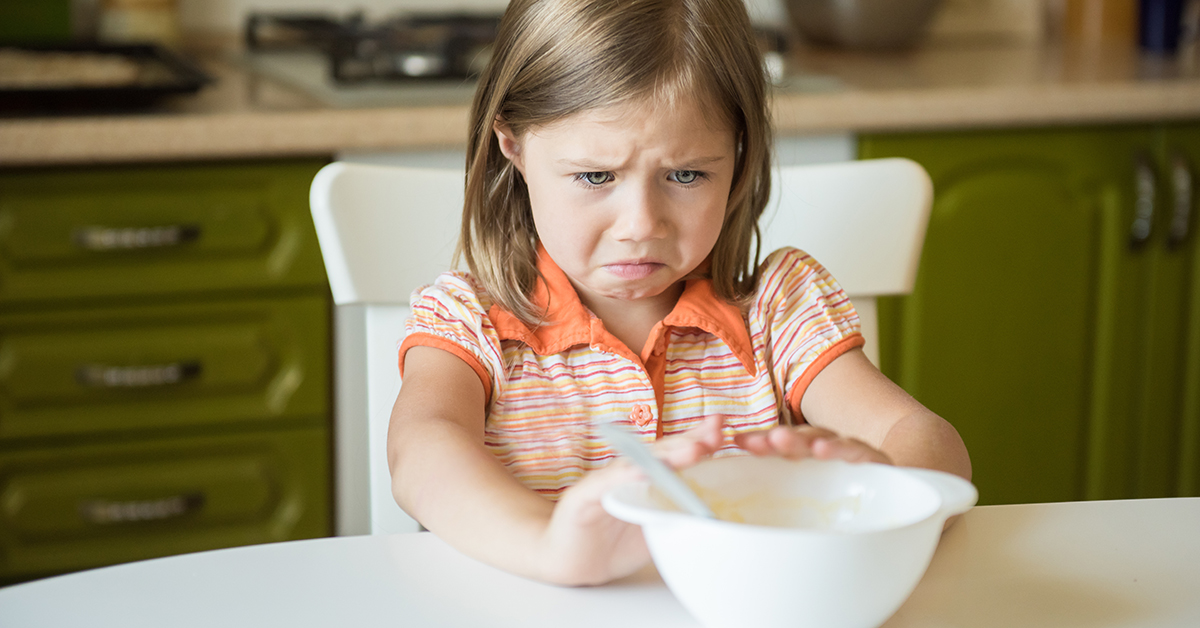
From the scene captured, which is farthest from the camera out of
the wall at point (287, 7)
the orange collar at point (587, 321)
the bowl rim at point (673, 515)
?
the wall at point (287, 7)

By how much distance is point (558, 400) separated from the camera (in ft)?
2.91

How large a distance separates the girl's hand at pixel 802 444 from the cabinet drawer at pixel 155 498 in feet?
3.41

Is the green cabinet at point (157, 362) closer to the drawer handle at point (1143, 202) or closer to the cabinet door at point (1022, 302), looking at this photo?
the cabinet door at point (1022, 302)

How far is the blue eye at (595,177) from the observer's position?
0.80m

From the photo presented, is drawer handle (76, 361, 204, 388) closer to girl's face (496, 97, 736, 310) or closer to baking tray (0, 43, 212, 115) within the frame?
baking tray (0, 43, 212, 115)

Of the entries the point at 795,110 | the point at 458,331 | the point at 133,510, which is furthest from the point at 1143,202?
the point at 133,510

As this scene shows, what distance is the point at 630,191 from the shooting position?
79 cm

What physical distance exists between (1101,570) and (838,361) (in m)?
0.31

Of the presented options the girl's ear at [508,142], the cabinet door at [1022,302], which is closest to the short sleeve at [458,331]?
the girl's ear at [508,142]

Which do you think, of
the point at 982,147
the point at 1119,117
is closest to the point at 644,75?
the point at 982,147

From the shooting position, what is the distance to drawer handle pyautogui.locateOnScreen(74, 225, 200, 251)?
1388mm

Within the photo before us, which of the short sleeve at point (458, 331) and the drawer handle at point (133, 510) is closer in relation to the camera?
the short sleeve at point (458, 331)

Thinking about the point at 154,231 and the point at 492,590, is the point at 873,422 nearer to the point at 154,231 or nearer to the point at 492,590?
the point at 492,590

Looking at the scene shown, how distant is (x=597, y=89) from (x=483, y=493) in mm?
293
